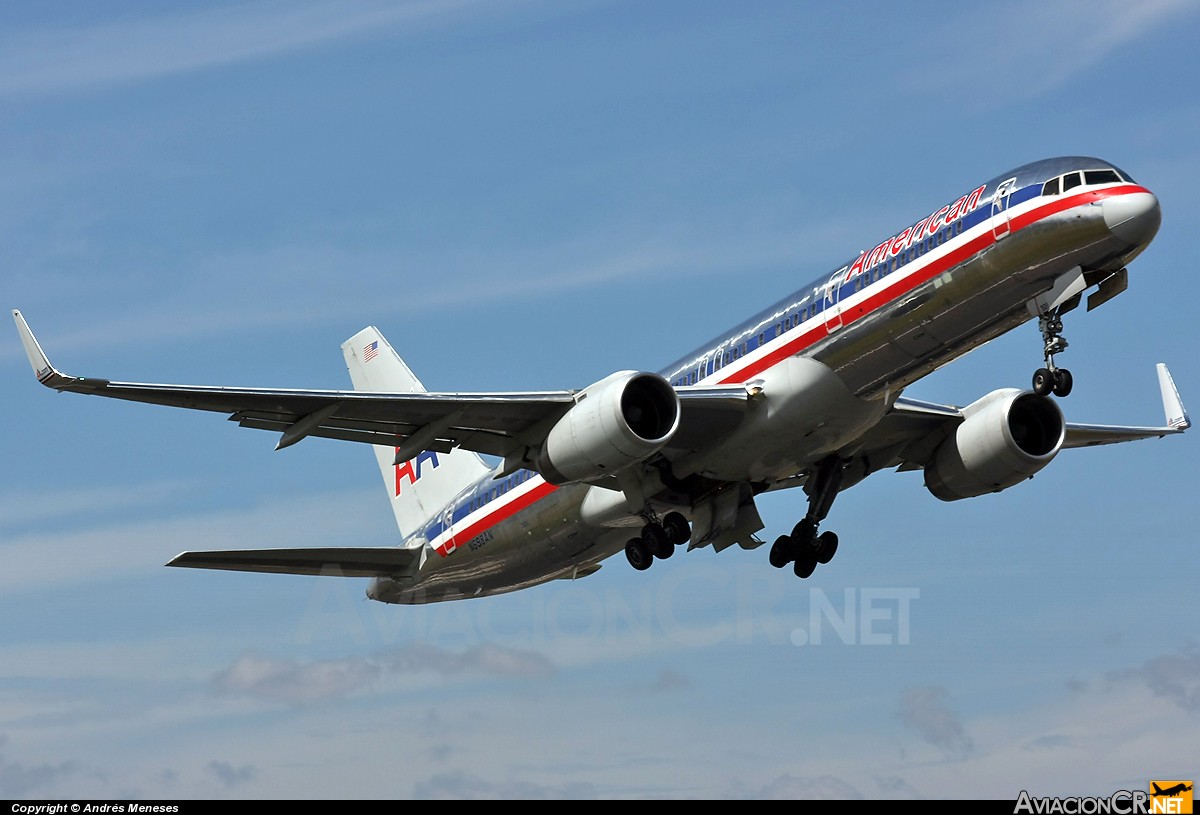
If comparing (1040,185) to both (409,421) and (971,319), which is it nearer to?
(971,319)

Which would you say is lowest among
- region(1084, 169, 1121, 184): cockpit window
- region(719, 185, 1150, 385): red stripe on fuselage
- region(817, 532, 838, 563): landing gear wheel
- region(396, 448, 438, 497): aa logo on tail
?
region(817, 532, 838, 563): landing gear wheel

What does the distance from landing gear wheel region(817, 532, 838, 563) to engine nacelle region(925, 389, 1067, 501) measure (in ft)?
9.16

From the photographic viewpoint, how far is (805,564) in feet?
125

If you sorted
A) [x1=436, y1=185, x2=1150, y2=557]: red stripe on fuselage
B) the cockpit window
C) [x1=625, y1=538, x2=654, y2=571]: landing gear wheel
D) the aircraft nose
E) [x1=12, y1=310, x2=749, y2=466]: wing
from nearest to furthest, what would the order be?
the aircraft nose
[x1=436, y1=185, x2=1150, y2=557]: red stripe on fuselage
the cockpit window
[x1=12, y1=310, x2=749, y2=466]: wing
[x1=625, y1=538, x2=654, y2=571]: landing gear wheel

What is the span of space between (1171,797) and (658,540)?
12.3 meters

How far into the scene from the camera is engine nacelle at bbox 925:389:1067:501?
121ft

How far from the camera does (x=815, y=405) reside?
106 feet

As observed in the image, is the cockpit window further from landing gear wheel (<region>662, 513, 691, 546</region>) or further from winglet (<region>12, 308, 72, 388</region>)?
winglet (<region>12, 308, 72, 388</region>)

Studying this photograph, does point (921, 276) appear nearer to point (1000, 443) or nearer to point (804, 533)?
point (1000, 443)

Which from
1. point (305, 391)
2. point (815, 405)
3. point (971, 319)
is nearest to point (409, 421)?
point (305, 391)

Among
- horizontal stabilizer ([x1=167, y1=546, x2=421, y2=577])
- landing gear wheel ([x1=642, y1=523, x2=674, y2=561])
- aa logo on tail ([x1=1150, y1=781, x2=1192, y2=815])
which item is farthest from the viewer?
horizontal stabilizer ([x1=167, y1=546, x2=421, y2=577])

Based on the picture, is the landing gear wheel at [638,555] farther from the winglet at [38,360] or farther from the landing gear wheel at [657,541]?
the winglet at [38,360]

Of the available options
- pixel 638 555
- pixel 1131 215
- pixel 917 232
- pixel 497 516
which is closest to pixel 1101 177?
pixel 1131 215

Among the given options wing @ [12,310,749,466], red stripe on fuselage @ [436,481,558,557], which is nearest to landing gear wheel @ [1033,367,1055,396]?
wing @ [12,310,749,466]
